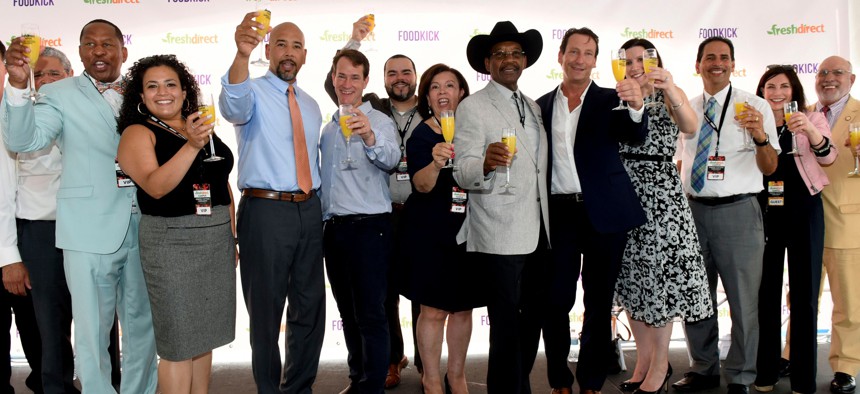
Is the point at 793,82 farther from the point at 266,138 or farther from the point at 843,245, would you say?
the point at 266,138

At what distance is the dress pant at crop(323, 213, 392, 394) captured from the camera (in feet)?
12.5

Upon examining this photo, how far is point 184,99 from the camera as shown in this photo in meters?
3.26

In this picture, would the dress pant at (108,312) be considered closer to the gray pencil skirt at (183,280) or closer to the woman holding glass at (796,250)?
the gray pencil skirt at (183,280)

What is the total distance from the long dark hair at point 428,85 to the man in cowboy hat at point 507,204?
486 mm

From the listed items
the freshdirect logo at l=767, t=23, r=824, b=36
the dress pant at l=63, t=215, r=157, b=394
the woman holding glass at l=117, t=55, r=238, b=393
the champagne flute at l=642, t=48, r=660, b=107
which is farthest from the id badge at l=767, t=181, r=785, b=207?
the dress pant at l=63, t=215, r=157, b=394

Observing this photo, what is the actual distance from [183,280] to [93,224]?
0.52 m

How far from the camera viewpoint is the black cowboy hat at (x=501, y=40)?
352 centimetres

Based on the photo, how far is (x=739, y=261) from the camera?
13.4 feet

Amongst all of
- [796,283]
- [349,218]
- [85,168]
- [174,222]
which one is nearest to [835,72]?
[796,283]

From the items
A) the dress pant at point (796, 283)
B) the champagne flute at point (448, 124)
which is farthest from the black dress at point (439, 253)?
the dress pant at point (796, 283)

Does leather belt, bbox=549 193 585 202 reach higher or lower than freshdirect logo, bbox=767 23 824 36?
lower

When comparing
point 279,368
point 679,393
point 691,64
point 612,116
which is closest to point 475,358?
point 679,393

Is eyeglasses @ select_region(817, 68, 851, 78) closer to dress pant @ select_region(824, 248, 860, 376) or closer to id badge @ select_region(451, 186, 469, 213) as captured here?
dress pant @ select_region(824, 248, 860, 376)

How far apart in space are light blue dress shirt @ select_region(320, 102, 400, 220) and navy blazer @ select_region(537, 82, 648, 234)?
2.70 ft
